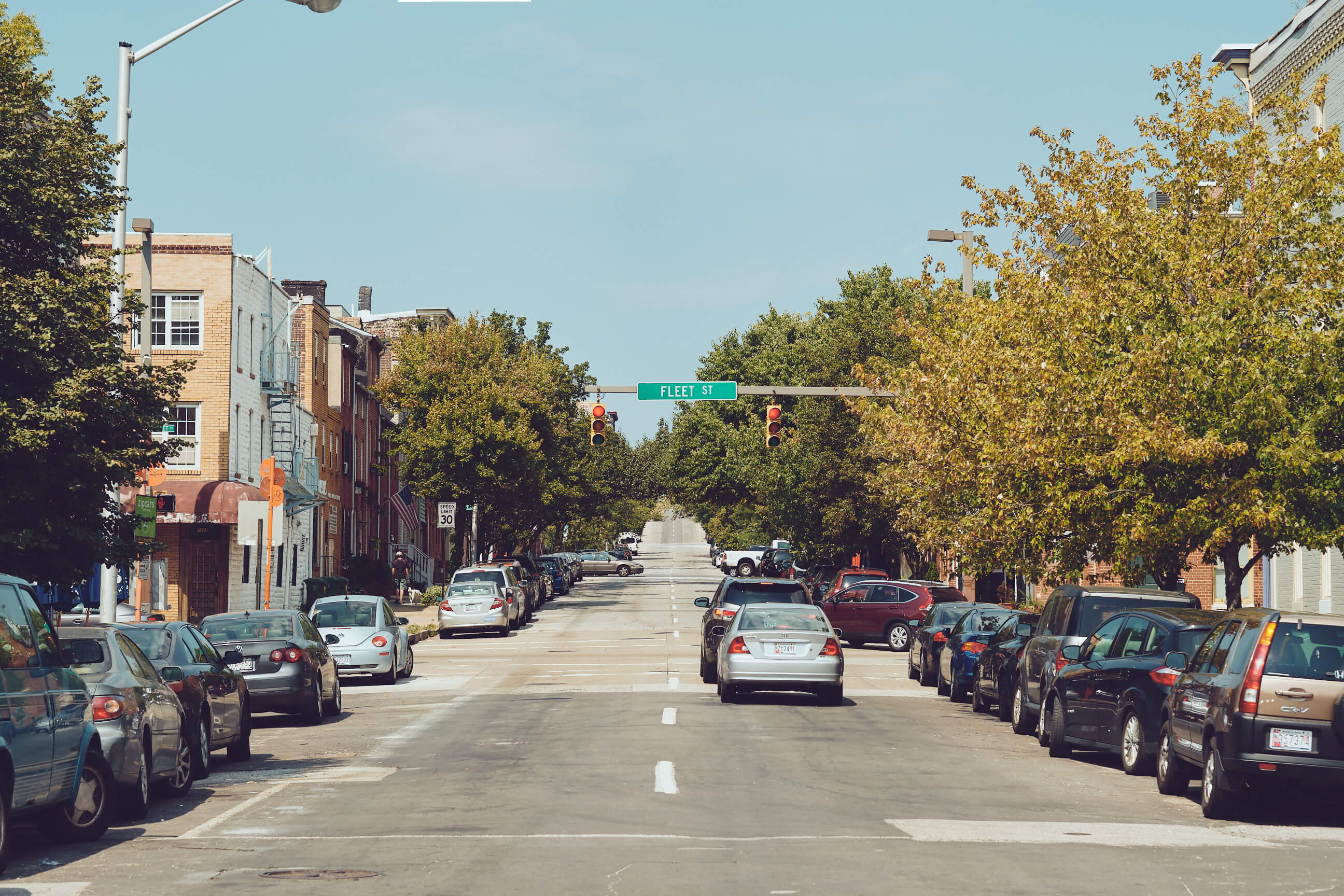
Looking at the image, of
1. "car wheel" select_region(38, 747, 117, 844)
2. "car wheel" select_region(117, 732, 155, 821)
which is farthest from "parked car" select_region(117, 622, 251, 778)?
"car wheel" select_region(38, 747, 117, 844)

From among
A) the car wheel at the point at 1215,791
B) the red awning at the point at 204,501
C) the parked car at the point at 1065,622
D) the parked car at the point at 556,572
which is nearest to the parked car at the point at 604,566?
the parked car at the point at 556,572

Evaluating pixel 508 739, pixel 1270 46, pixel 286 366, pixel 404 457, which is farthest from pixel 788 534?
pixel 508 739

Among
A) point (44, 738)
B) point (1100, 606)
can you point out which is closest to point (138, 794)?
point (44, 738)

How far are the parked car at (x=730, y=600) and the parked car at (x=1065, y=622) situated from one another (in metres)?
5.55

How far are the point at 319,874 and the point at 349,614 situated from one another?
17.5 m

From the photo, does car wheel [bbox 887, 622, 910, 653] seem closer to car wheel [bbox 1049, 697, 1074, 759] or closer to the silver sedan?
the silver sedan

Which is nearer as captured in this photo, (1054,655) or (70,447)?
(70,447)

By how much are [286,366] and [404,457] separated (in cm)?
769

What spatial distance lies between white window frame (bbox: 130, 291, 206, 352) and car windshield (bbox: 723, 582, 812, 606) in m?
23.1

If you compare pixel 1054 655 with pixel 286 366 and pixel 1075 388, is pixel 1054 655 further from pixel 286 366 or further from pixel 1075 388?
pixel 286 366

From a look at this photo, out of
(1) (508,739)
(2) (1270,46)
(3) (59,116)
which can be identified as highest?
(2) (1270,46)

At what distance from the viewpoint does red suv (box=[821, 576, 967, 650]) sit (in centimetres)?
3553

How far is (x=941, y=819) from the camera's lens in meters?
11.4

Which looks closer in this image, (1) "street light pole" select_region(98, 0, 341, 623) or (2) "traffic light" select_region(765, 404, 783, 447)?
(1) "street light pole" select_region(98, 0, 341, 623)
